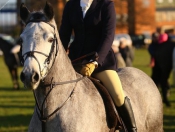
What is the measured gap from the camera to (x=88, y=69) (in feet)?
21.2

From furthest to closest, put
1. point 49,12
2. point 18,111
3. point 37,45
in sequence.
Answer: point 18,111 → point 49,12 → point 37,45

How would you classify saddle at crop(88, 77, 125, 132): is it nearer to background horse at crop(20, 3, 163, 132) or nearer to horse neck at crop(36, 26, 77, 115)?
background horse at crop(20, 3, 163, 132)

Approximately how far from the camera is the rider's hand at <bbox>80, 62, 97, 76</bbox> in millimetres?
6441

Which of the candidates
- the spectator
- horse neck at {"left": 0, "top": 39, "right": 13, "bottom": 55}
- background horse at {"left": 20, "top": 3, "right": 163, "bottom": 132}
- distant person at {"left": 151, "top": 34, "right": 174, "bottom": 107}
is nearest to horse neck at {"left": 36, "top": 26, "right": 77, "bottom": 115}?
background horse at {"left": 20, "top": 3, "right": 163, "bottom": 132}

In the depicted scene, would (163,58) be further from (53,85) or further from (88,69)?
(53,85)

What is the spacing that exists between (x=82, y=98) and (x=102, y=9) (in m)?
1.23

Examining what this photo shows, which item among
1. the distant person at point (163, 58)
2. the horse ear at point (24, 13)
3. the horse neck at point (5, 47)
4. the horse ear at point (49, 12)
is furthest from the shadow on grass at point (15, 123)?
the horse neck at point (5, 47)

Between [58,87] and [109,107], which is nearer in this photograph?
[58,87]

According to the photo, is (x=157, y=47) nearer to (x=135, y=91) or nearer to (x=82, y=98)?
(x=135, y=91)

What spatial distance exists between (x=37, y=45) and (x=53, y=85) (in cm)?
64

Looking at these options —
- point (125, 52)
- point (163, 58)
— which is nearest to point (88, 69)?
point (163, 58)

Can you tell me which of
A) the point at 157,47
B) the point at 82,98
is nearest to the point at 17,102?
the point at 157,47

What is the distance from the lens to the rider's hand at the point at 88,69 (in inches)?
254

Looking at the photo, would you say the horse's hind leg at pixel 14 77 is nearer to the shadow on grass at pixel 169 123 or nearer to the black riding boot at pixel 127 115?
the shadow on grass at pixel 169 123
